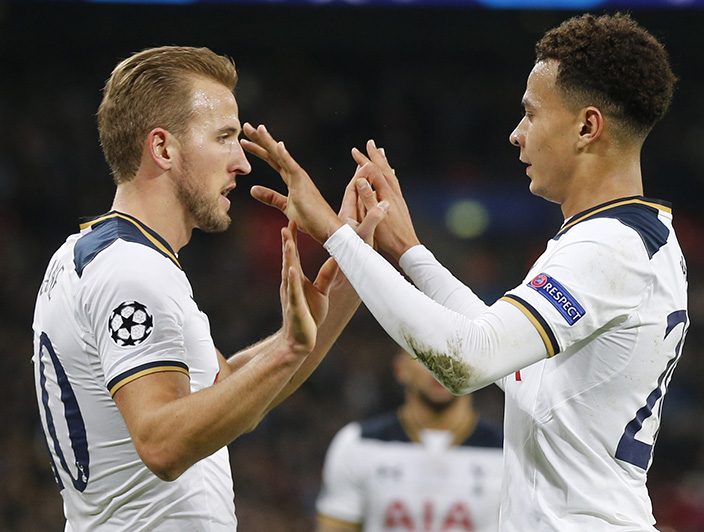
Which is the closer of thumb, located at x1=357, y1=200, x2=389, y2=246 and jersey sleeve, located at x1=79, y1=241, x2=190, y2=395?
jersey sleeve, located at x1=79, y1=241, x2=190, y2=395

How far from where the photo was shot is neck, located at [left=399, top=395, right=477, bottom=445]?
5297 millimetres

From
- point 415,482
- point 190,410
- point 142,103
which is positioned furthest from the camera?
point 415,482

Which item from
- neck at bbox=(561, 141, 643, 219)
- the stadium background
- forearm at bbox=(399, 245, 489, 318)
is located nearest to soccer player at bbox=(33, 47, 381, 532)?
forearm at bbox=(399, 245, 489, 318)

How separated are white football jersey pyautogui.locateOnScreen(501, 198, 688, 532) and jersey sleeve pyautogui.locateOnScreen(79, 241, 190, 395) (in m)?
1.03

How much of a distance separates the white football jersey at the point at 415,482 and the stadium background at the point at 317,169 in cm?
539

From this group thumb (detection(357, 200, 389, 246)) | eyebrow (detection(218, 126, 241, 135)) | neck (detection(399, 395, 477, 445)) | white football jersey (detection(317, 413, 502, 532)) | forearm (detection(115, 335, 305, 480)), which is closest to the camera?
forearm (detection(115, 335, 305, 480))

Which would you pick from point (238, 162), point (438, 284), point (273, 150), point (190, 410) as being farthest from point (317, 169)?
point (190, 410)

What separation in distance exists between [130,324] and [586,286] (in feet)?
4.40

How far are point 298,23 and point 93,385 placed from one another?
10470mm

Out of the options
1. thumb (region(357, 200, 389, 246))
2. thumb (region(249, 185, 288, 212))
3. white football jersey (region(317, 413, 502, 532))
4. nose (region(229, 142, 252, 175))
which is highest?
nose (region(229, 142, 252, 175))

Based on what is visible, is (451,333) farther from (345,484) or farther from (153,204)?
(345,484)

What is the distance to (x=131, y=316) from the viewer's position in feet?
8.95

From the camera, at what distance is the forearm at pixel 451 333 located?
2.62 meters

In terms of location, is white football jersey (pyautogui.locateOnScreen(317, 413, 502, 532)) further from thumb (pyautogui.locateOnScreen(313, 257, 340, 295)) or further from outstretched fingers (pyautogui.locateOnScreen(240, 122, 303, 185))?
outstretched fingers (pyautogui.locateOnScreen(240, 122, 303, 185))
